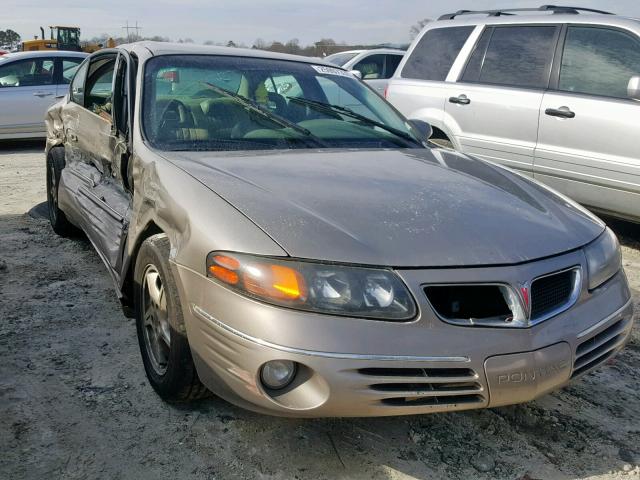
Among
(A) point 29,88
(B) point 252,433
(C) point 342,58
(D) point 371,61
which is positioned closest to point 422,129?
(B) point 252,433

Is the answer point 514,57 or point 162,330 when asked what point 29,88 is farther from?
point 162,330

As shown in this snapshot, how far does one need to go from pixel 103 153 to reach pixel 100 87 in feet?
2.50

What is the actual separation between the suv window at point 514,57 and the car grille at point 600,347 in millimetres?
3473

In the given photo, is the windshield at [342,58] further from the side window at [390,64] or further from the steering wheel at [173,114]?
the steering wheel at [173,114]

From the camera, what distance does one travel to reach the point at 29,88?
33.7 feet

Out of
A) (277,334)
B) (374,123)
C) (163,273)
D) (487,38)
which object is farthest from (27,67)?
(277,334)

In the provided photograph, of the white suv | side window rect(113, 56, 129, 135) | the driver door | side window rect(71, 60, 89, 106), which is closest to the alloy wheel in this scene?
the driver door

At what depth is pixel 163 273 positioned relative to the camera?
101 inches

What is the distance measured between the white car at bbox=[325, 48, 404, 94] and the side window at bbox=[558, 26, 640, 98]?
6434 millimetres

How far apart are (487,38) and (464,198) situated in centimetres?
399

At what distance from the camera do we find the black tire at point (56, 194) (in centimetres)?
495

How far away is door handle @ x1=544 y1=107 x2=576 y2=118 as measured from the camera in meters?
5.25

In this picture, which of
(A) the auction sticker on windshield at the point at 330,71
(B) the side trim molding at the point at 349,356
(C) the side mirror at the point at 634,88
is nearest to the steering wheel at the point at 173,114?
(A) the auction sticker on windshield at the point at 330,71

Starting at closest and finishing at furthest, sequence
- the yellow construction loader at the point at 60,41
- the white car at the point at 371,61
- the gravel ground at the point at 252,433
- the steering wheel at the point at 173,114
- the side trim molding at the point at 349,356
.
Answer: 1. the side trim molding at the point at 349,356
2. the gravel ground at the point at 252,433
3. the steering wheel at the point at 173,114
4. the white car at the point at 371,61
5. the yellow construction loader at the point at 60,41
